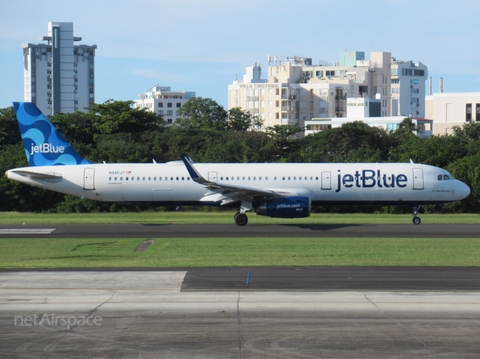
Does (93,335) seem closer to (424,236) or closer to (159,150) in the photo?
(424,236)

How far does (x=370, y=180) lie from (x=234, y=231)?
8299 mm

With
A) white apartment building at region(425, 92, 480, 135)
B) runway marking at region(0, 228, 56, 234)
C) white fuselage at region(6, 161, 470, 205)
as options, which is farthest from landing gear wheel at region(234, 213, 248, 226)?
white apartment building at region(425, 92, 480, 135)

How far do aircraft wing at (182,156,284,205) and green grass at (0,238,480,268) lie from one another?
18.4 ft

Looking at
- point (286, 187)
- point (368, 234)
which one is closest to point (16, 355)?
point (368, 234)

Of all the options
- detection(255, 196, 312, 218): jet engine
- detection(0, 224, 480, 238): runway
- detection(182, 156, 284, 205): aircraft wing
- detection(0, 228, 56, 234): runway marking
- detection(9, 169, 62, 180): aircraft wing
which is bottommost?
detection(0, 228, 56, 234): runway marking

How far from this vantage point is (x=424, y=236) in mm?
32562

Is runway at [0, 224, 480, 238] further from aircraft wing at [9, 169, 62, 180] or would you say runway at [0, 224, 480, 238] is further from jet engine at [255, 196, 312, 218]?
aircraft wing at [9, 169, 62, 180]

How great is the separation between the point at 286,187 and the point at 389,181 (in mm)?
5380

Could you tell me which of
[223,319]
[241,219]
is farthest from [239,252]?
[223,319]

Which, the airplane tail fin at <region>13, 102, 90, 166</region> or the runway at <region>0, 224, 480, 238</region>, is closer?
the runway at <region>0, 224, 480, 238</region>

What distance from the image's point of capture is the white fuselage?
39.0 m

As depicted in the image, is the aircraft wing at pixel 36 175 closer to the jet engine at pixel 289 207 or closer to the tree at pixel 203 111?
the jet engine at pixel 289 207

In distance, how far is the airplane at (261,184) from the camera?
126 feet

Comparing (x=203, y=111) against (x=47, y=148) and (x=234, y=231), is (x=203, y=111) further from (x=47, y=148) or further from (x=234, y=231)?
(x=234, y=231)
